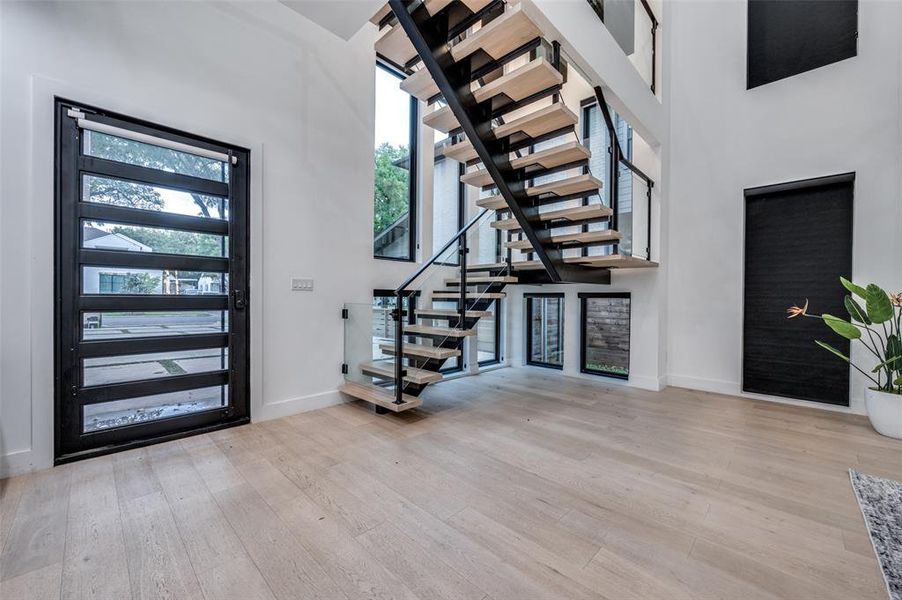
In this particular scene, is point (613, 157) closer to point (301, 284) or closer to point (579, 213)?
point (579, 213)

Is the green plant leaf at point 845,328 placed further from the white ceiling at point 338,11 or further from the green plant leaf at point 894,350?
the white ceiling at point 338,11

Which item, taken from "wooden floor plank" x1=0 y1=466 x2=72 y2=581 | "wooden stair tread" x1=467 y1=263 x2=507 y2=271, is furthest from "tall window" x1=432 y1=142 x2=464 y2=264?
"wooden floor plank" x1=0 y1=466 x2=72 y2=581

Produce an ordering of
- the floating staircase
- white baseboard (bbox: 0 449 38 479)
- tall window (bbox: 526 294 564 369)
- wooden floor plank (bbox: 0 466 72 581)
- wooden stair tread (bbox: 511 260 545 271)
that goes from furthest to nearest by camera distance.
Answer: tall window (bbox: 526 294 564 369) → wooden stair tread (bbox: 511 260 545 271) → the floating staircase → white baseboard (bbox: 0 449 38 479) → wooden floor plank (bbox: 0 466 72 581)

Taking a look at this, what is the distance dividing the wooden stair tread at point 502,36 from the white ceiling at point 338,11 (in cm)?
101

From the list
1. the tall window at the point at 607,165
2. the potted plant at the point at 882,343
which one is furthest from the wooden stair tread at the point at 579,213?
the potted plant at the point at 882,343

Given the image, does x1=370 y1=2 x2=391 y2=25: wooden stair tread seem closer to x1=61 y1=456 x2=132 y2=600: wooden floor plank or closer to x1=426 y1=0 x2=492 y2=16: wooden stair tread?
x1=426 y1=0 x2=492 y2=16: wooden stair tread

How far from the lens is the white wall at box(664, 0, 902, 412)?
3.35m

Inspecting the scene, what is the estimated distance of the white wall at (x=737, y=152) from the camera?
3.35 meters

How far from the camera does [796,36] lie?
12.4 ft

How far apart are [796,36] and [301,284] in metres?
5.54

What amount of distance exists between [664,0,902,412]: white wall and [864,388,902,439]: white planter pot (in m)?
0.55

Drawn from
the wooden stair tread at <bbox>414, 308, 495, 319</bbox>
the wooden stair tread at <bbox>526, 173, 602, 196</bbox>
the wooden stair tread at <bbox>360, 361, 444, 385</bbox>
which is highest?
the wooden stair tread at <bbox>526, 173, 602, 196</bbox>

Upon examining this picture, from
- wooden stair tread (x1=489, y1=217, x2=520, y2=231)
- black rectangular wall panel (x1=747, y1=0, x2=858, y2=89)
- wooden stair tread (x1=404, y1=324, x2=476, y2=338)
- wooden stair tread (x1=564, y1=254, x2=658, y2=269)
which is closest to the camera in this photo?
wooden stair tread (x1=404, y1=324, x2=476, y2=338)

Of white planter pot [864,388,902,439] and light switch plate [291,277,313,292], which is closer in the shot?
white planter pot [864,388,902,439]
